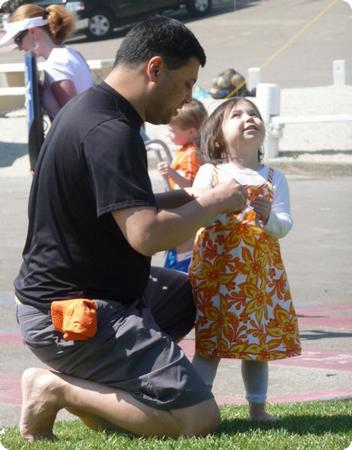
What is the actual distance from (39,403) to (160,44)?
1556 millimetres

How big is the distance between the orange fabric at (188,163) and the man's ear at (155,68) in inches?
80.7

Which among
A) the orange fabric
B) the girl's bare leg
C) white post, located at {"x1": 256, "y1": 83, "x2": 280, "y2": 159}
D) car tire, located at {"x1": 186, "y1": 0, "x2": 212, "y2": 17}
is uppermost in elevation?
the orange fabric

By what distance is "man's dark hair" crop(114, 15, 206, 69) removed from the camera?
4770 mm

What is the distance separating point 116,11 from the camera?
27.8m

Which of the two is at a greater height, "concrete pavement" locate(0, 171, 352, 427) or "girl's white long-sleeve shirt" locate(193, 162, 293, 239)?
"girl's white long-sleeve shirt" locate(193, 162, 293, 239)

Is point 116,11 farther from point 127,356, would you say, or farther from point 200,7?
point 127,356

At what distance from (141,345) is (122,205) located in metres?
0.60

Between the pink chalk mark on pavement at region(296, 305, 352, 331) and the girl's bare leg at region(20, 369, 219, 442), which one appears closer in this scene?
the girl's bare leg at region(20, 369, 219, 442)

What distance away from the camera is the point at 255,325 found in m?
5.11

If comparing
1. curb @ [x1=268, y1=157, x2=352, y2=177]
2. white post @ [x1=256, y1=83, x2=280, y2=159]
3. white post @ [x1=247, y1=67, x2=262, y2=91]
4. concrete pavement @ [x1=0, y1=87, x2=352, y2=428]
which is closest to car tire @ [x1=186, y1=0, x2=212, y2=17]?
white post @ [x1=247, y1=67, x2=262, y2=91]

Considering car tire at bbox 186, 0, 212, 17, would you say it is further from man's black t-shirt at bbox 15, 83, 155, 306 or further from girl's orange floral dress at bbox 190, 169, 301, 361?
man's black t-shirt at bbox 15, 83, 155, 306

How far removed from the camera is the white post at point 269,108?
1590 cm

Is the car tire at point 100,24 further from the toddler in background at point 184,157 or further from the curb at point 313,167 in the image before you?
the toddler in background at point 184,157

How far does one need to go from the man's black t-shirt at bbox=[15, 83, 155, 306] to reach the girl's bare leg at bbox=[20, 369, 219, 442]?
0.36 metres
